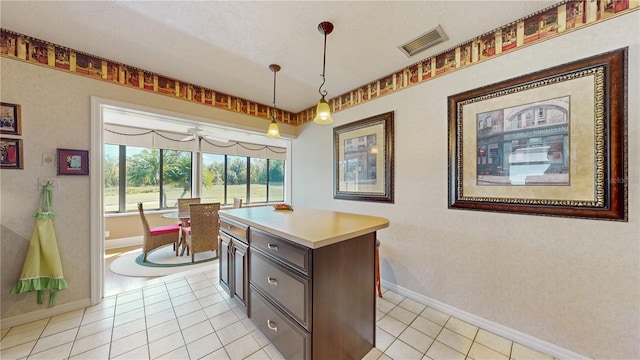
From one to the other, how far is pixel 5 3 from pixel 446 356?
13.6 feet

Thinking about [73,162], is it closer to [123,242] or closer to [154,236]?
[154,236]

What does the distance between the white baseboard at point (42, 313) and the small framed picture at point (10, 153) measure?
1.34m

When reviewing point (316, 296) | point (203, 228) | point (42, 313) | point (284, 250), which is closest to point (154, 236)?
point (203, 228)

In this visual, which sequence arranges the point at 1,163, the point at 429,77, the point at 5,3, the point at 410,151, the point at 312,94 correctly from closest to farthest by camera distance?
the point at 5,3, the point at 1,163, the point at 429,77, the point at 410,151, the point at 312,94

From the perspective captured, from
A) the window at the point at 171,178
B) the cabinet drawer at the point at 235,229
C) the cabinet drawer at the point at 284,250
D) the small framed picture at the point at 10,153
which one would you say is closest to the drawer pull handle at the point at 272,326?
the cabinet drawer at the point at 284,250

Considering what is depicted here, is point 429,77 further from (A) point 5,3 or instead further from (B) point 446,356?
(A) point 5,3

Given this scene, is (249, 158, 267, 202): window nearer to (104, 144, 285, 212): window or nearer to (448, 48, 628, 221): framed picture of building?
(104, 144, 285, 212): window

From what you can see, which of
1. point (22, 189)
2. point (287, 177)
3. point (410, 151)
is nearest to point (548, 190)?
point (410, 151)

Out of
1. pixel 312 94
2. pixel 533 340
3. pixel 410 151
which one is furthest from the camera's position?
pixel 312 94

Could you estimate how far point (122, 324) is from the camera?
6.27ft

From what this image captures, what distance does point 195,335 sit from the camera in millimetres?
1779

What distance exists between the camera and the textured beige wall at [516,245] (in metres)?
1.36

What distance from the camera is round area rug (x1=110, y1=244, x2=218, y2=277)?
305 centimetres

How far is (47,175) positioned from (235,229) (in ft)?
6.07
